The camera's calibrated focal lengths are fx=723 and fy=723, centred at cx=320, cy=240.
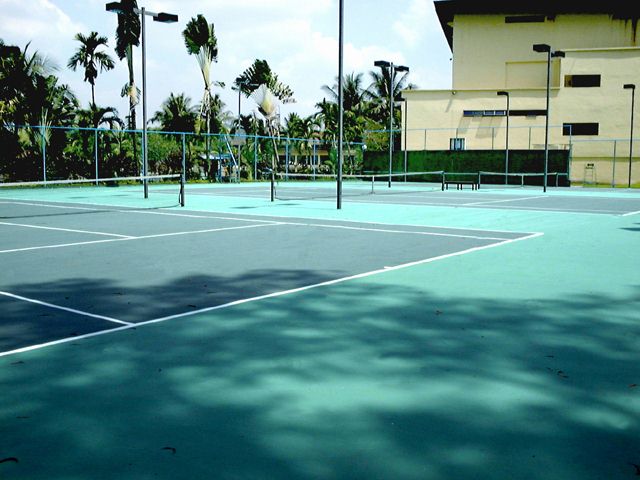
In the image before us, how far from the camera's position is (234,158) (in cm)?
3841

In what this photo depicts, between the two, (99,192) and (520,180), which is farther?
(520,180)

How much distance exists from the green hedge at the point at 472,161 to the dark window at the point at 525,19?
44.7 ft

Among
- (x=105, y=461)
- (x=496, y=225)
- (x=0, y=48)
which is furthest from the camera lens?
(x=0, y=48)

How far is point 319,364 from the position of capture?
4.33 meters

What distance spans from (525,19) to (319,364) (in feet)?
166

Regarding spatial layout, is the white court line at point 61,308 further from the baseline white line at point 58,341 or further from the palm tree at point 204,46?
the palm tree at point 204,46

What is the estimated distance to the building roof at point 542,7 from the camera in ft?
159

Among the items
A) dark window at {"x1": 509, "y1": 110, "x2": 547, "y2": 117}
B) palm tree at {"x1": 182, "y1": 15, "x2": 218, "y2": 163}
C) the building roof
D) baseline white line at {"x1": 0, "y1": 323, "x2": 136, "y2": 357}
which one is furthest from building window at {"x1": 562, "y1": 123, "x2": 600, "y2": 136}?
baseline white line at {"x1": 0, "y1": 323, "x2": 136, "y2": 357}

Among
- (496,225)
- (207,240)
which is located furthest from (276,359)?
(496,225)

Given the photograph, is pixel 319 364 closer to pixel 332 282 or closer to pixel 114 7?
pixel 332 282

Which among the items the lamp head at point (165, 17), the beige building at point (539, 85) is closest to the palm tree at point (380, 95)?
the beige building at point (539, 85)

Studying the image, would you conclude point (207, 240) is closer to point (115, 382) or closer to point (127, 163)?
point (115, 382)

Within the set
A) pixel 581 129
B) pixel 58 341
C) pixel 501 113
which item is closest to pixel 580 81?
pixel 581 129

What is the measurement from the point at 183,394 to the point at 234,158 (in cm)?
3522
